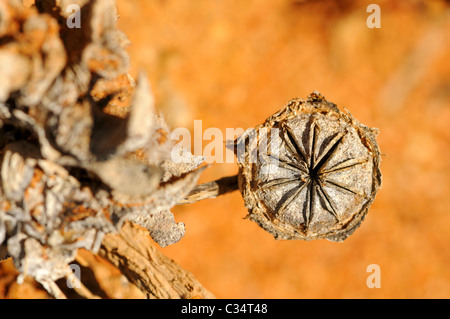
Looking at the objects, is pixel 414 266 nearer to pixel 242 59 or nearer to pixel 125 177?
pixel 242 59

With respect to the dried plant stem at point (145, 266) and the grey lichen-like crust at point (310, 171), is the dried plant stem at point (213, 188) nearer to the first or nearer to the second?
the grey lichen-like crust at point (310, 171)

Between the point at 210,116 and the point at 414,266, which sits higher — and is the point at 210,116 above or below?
above

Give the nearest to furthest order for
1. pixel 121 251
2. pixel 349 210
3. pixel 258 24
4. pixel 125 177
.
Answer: pixel 125 177 → pixel 349 210 → pixel 121 251 → pixel 258 24

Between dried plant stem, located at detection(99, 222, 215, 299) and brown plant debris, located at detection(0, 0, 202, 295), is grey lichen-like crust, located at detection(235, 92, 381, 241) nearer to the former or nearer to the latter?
brown plant debris, located at detection(0, 0, 202, 295)

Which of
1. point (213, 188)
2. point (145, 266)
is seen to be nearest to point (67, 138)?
point (213, 188)

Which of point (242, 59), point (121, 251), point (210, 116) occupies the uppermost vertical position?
point (242, 59)

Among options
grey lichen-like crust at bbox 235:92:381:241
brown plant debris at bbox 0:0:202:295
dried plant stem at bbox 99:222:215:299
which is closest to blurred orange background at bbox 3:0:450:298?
dried plant stem at bbox 99:222:215:299

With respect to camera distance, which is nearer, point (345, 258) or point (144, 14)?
point (144, 14)

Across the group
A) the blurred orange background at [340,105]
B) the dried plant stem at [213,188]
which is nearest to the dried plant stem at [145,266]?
the dried plant stem at [213,188]
